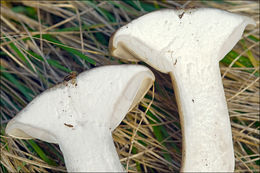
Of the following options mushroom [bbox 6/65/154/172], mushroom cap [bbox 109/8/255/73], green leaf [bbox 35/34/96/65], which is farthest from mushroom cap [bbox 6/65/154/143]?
green leaf [bbox 35/34/96/65]

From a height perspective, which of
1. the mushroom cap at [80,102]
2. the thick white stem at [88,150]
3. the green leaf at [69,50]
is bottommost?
the thick white stem at [88,150]

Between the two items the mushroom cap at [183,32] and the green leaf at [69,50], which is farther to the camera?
the green leaf at [69,50]

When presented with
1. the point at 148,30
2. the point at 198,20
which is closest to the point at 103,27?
the point at 148,30

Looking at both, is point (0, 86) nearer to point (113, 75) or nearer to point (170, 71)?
point (113, 75)

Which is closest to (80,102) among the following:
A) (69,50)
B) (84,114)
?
(84,114)

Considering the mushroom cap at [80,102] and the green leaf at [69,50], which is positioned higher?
the green leaf at [69,50]

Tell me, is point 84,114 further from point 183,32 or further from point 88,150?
point 183,32

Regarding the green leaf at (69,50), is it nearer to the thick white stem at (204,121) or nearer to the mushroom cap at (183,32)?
the mushroom cap at (183,32)

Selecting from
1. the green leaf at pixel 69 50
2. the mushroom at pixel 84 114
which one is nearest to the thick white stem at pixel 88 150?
the mushroom at pixel 84 114

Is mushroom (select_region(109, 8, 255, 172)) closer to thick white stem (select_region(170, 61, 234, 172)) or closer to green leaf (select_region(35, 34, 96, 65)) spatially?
thick white stem (select_region(170, 61, 234, 172))
